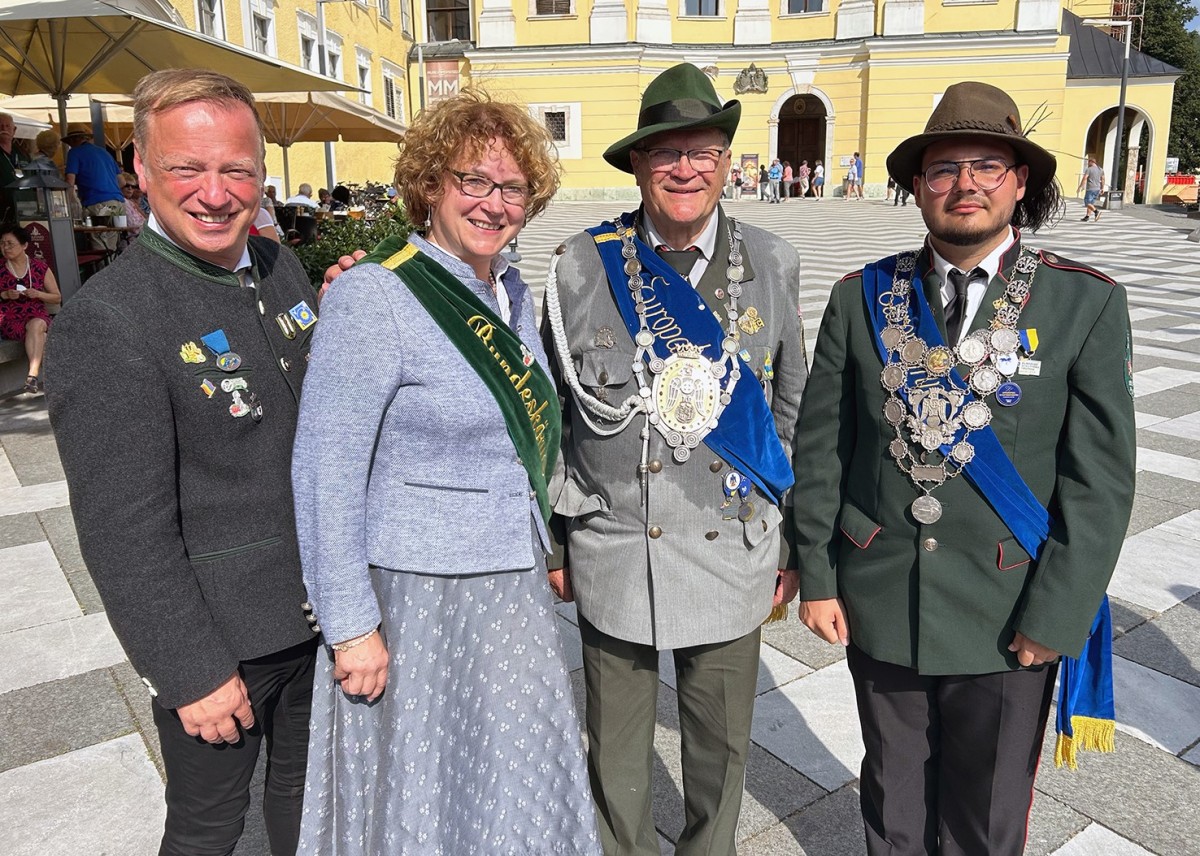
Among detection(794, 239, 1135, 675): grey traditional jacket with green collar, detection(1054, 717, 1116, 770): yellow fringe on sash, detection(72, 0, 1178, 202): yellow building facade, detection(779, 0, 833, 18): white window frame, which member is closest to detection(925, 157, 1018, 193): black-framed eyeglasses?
detection(794, 239, 1135, 675): grey traditional jacket with green collar

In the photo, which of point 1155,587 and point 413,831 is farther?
point 1155,587

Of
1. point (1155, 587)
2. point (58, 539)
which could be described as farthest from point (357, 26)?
point (1155, 587)

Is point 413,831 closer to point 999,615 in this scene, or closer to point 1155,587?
point 999,615

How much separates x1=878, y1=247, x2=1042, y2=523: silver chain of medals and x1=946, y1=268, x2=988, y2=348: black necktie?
4 cm

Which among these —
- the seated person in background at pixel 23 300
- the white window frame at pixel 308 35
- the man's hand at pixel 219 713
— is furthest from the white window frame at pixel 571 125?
the man's hand at pixel 219 713

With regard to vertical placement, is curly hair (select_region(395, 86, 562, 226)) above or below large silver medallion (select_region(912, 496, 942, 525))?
above

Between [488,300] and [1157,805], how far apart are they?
2.40 m

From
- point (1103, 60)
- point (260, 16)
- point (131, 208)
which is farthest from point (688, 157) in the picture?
point (1103, 60)

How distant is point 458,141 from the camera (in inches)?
72.6

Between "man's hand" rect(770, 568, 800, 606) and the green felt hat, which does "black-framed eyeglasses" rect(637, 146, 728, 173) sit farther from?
"man's hand" rect(770, 568, 800, 606)

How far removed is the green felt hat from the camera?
207cm

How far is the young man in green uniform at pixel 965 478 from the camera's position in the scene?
1842 mm

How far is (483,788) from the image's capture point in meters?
1.94

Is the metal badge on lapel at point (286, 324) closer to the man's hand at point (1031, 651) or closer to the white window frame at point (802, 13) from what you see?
the man's hand at point (1031, 651)
